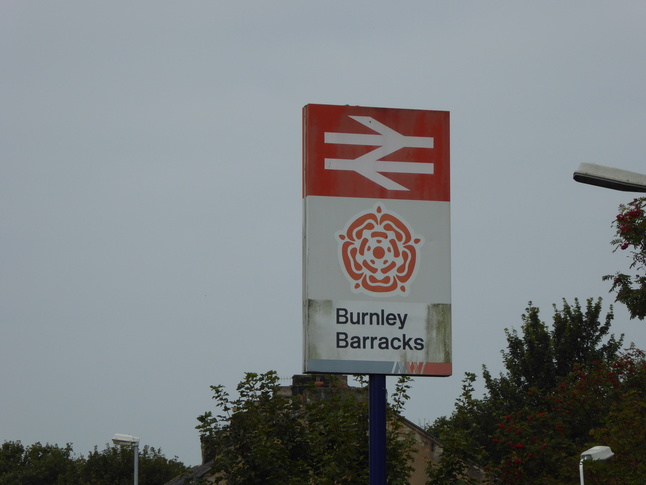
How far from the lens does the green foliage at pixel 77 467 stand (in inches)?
2965

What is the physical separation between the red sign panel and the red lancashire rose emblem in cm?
22

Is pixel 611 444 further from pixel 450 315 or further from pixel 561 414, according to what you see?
pixel 450 315

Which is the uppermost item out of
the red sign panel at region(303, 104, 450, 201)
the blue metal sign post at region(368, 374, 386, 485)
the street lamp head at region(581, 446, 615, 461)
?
the red sign panel at region(303, 104, 450, 201)

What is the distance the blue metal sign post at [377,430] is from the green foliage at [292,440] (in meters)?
14.2

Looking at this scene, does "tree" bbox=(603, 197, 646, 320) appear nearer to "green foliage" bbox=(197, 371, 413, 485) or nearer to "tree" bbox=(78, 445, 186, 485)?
"green foliage" bbox=(197, 371, 413, 485)

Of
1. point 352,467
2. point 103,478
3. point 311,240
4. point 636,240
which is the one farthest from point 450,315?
point 103,478

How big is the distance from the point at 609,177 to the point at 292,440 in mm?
16694

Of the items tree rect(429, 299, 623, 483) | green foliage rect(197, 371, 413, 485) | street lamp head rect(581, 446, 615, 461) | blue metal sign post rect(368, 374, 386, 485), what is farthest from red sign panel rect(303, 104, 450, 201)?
tree rect(429, 299, 623, 483)

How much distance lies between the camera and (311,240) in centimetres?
983

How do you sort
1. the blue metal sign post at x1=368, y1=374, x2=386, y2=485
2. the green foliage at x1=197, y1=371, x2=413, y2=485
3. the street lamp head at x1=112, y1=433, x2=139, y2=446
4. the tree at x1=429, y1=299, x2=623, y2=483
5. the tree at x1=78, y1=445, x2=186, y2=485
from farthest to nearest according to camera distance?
the tree at x1=78, y1=445, x2=186, y2=485 → the tree at x1=429, y1=299, x2=623, y2=483 → the street lamp head at x1=112, y1=433, x2=139, y2=446 → the green foliage at x1=197, y1=371, x2=413, y2=485 → the blue metal sign post at x1=368, y1=374, x2=386, y2=485

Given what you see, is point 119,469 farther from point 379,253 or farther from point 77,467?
point 379,253

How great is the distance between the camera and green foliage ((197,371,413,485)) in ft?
82.1

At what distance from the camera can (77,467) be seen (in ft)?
253

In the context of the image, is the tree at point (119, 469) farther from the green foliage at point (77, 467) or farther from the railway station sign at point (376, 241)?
the railway station sign at point (376, 241)
